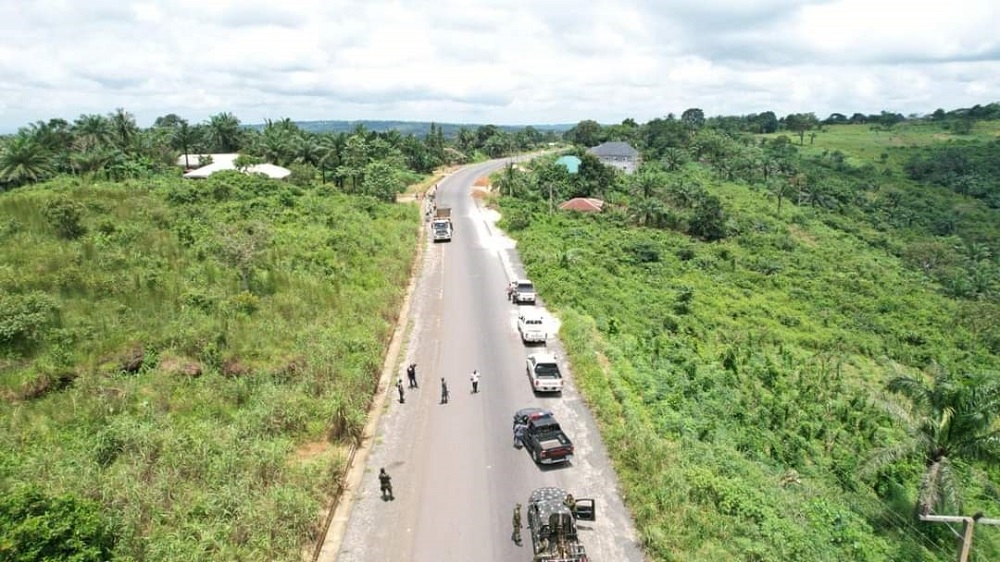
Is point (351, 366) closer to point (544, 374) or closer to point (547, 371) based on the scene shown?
point (544, 374)

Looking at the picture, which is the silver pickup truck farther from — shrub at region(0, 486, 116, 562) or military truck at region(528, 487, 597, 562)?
shrub at region(0, 486, 116, 562)

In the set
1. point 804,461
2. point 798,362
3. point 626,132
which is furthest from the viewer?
point 626,132

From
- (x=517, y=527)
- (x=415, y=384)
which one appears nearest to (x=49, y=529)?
(x=517, y=527)

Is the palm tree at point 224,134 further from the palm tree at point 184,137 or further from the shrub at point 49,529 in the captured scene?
the shrub at point 49,529

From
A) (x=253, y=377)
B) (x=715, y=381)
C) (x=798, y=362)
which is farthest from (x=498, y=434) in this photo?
(x=798, y=362)

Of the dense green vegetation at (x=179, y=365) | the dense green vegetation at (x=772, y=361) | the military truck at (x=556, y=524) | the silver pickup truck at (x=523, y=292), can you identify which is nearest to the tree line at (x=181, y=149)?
the dense green vegetation at (x=179, y=365)

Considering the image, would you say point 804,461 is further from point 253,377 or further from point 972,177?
point 972,177
